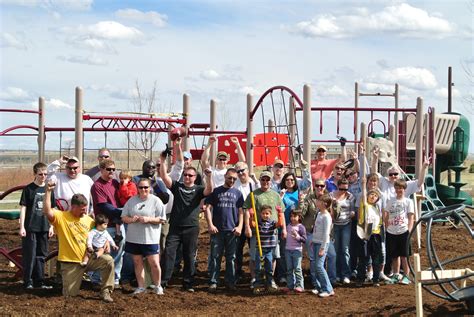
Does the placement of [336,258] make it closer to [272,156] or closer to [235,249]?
[235,249]

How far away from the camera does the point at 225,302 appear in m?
8.74

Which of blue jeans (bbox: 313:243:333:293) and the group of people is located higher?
the group of people

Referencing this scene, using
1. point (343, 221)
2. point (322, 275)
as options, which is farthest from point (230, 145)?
point (322, 275)

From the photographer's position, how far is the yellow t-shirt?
340 inches

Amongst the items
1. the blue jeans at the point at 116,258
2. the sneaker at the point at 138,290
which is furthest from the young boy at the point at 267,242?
the blue jeans at the point at 116,258

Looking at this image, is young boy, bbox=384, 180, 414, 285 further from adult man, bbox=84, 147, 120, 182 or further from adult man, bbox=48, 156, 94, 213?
adult man, bbox=48, 156, 94, 213

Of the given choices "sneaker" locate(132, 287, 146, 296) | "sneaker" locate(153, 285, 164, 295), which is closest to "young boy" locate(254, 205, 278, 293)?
"sneaker" locate(153, 285, 164, 295)

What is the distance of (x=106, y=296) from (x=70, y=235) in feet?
2.67

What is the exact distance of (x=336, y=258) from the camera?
32.1 feet

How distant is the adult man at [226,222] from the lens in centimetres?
930

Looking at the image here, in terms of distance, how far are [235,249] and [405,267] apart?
2288mm

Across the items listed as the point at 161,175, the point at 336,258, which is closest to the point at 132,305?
the point at 161,175

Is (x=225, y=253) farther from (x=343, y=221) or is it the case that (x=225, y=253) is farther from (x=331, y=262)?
(x=343, y=221)

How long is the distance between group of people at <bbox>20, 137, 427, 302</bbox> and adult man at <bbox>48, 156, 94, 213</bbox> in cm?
1
